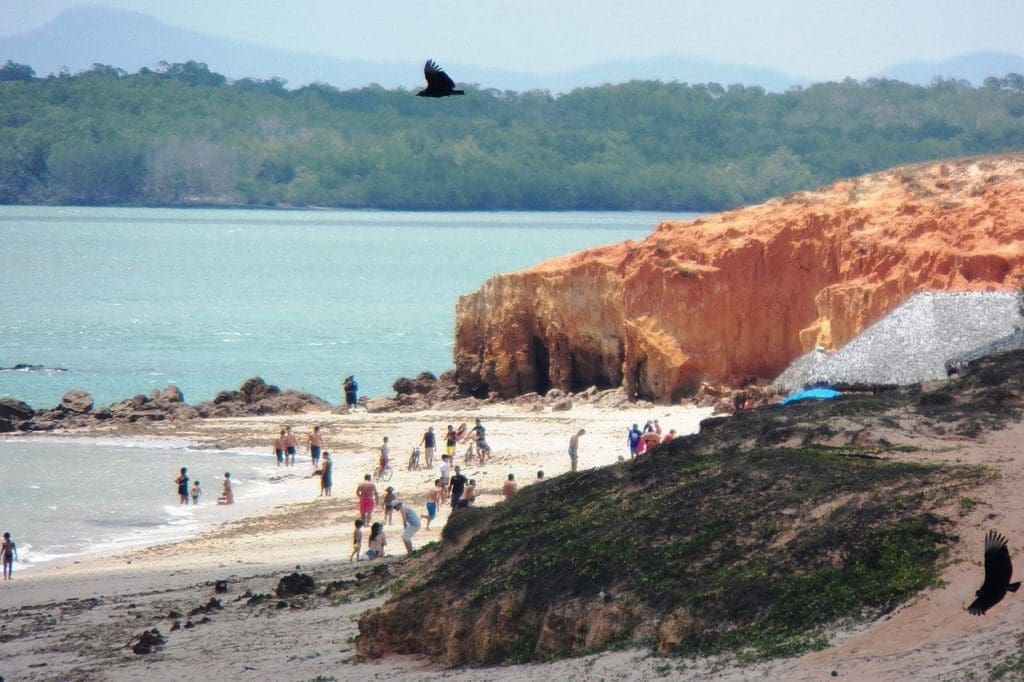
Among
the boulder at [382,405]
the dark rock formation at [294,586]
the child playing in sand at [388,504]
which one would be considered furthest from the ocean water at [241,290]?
the dark rock formation at [294,586]

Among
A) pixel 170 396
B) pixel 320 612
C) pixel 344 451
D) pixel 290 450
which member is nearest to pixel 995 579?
pixel 320 612

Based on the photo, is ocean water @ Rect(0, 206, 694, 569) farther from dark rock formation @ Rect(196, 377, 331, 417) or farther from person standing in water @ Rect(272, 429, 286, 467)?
dark rock formation @ Rect(196, 377, 331, 417)

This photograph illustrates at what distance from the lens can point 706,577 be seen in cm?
1262

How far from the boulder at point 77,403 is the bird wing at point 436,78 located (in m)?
28.4

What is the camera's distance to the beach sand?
425 inches

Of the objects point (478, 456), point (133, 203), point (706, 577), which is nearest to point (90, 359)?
point (478, 456)

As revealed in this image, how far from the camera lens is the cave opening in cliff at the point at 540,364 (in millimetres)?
37531

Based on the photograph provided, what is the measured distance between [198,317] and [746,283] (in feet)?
150

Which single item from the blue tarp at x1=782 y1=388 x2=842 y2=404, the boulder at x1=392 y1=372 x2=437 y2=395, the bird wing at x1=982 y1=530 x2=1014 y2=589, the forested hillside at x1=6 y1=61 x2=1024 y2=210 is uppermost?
the forested hillside at x1=6 y1=61 x2=1024 y2=210

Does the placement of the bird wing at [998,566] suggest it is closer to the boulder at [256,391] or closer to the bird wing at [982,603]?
the bird wing at [982,603]

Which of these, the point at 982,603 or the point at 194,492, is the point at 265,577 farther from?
the point at 982,603

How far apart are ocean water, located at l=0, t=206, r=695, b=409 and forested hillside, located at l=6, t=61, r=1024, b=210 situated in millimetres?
3278

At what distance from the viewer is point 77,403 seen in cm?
3859

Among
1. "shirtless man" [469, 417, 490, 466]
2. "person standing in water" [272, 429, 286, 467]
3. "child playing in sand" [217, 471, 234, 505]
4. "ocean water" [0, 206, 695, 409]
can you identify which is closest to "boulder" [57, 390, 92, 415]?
"ocean water" [0, 206, 695, 409]
